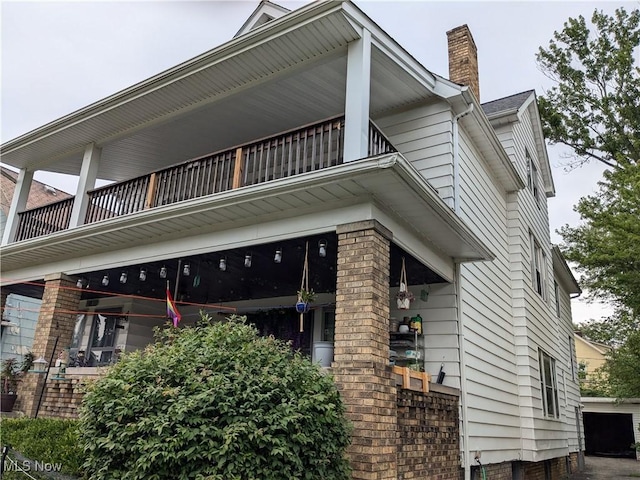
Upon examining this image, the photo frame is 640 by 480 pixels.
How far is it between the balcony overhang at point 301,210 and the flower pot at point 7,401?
2.65 metres

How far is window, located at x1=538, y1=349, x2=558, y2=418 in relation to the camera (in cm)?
1173

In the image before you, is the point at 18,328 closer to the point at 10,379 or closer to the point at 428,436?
the point at 10,379

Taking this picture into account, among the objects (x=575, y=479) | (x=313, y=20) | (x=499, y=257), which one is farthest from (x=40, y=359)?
(x=575, y=479)

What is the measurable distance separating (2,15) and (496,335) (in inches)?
384

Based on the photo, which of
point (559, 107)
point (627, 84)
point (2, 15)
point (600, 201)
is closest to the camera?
point (2, 15)

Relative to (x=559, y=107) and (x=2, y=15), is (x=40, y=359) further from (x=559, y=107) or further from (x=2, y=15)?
(x=559, y=107)

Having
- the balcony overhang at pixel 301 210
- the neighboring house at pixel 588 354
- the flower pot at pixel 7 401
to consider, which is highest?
the neighboring house at pixel 588 354

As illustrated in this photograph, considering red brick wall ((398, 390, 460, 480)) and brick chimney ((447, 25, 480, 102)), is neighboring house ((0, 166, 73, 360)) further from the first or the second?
red brick wall ((398, 390, 460, 480))

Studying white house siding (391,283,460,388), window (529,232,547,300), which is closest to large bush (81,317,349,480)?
white house siding (391,283,460,388)

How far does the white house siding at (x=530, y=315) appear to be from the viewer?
34.4ft

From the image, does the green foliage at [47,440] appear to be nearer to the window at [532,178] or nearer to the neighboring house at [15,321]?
the neighboring house at [15,321]

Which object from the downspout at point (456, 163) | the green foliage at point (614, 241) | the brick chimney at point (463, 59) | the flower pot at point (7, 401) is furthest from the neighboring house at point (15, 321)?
the green foliage at point (614, 241)

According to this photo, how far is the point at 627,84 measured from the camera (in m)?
21.3

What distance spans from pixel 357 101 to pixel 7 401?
26.1 feet
